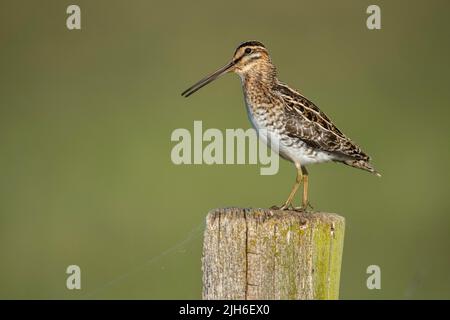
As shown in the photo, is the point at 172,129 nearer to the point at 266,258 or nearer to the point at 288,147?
the point at 288,147

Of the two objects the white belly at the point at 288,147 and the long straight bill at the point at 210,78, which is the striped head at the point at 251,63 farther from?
the white belly at the point at 288,147

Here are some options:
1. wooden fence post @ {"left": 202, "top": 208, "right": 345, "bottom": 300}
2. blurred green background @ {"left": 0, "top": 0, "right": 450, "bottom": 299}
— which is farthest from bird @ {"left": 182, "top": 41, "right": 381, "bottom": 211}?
wooden fence post @ {"left": 202, "top": 208, "right": 345, "bottom": 300}

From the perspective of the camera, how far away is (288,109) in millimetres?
7340

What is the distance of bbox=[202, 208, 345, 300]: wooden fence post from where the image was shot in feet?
15.8

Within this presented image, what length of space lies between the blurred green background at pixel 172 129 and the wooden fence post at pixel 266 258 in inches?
113

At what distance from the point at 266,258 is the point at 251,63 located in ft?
10.2

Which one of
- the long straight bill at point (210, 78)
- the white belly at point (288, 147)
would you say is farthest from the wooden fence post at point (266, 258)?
the long straight bill at point (210, 78)

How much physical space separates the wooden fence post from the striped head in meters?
2.88

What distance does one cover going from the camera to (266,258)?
4809 mm

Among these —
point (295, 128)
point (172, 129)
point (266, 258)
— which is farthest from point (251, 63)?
point (172, 129)

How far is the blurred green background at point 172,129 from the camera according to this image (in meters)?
9.52
